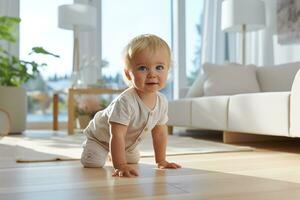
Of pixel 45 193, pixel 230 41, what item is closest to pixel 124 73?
pixel 45 193

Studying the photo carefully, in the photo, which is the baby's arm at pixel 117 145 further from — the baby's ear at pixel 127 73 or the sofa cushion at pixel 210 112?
the sofa cushion at pixel 210 112

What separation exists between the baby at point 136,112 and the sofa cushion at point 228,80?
1.75m

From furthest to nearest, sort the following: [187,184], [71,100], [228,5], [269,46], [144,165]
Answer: [269,46] → [228,5] → [71,100] → [144,165] → [187,184]

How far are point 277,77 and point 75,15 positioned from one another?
2.05 m

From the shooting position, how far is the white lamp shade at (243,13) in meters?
3.78

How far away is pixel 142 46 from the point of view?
1.29 meters

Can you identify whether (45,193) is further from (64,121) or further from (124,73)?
(64,121)

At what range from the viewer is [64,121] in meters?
4.66

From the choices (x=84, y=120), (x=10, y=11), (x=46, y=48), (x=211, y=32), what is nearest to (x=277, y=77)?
(x=211, y=32)

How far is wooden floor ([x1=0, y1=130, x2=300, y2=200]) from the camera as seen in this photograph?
38.3 inches

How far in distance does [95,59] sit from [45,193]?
3687 mm

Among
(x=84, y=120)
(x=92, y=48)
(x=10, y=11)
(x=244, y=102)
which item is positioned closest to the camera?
(x=244, y=102)

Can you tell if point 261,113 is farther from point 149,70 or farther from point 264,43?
point 264,43

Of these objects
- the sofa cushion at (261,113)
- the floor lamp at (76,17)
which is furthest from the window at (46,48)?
the sofa cushion at (261,113)
